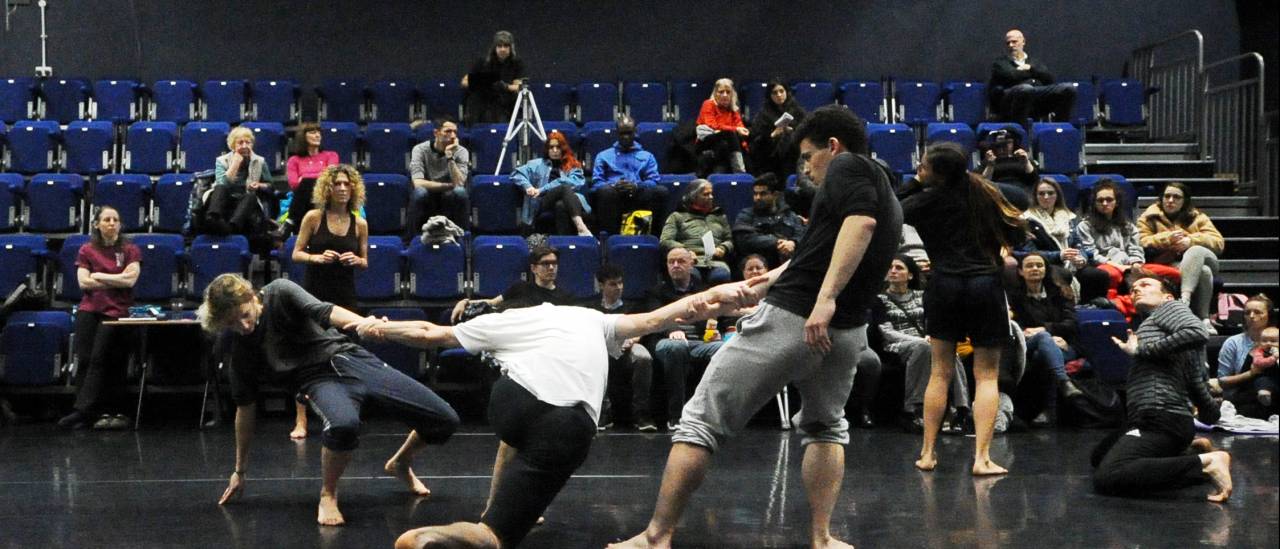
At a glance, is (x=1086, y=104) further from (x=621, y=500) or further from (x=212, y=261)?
(x=621, y=500)

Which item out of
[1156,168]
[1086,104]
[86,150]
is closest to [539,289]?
[86,150]

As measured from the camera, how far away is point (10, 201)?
9.18 m

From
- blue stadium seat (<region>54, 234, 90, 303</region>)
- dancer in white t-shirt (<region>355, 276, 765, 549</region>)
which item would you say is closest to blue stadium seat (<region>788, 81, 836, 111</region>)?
blue stadium seat (<region>54, 234, 90, 303</region>)

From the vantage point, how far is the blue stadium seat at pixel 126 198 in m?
9.14

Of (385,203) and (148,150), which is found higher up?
→ (148,150)

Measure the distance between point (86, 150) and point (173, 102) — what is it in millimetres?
1161

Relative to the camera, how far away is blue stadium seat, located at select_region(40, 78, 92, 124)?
11000 mm

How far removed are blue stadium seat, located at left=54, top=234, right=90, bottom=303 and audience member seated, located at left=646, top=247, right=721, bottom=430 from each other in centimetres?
373

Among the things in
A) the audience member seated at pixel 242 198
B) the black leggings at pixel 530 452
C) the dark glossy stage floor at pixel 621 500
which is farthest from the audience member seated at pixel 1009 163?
the black leggings at pixel 530 452

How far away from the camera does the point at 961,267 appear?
576cm

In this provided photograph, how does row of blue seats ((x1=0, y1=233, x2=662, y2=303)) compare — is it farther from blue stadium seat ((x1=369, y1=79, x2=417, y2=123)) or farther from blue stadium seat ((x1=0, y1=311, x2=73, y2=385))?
blue stadium seat ((x1=369, y1=79, x2=417, y2=123))

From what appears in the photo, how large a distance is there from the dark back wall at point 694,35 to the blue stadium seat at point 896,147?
2.66m

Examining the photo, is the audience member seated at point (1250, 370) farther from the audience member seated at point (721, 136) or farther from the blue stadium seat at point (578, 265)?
the blue stadium seat at point (578, 265)

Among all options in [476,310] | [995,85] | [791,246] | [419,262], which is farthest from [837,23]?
[476,310]
